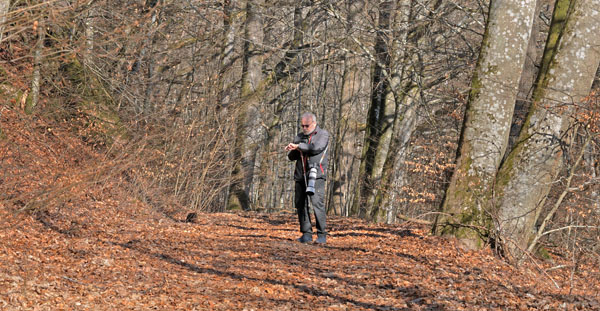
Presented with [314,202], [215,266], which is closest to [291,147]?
[314,202]

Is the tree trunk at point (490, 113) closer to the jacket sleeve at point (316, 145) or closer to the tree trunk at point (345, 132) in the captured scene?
the jacket sleeve at point (316, 145)

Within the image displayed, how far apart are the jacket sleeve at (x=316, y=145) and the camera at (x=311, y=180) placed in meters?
0.27

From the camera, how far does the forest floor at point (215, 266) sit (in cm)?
594

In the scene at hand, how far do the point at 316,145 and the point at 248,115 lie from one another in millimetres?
8330

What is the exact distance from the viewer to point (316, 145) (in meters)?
9.61

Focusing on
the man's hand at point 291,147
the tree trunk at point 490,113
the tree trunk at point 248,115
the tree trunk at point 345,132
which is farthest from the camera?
the tree trunk at point 345,132

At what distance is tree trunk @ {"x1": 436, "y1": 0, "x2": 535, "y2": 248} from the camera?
9070mm

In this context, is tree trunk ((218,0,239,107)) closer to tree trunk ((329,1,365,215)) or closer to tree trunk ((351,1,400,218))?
tree trunk ((329,1,365,215))

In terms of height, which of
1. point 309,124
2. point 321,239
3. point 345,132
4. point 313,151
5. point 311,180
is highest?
point 345,132

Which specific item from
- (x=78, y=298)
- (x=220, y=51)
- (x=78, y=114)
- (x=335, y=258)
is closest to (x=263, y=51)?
(x=220, y=51)

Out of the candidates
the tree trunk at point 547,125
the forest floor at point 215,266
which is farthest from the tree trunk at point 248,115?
the tree trunk at point 547,125

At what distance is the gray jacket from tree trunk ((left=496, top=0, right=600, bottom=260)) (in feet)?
8.56

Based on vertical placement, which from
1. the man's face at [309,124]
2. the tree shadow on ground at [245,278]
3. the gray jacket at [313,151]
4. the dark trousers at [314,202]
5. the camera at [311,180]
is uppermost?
the man's face at [309,124]

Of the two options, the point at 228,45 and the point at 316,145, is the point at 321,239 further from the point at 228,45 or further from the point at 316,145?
the point at 228,45
